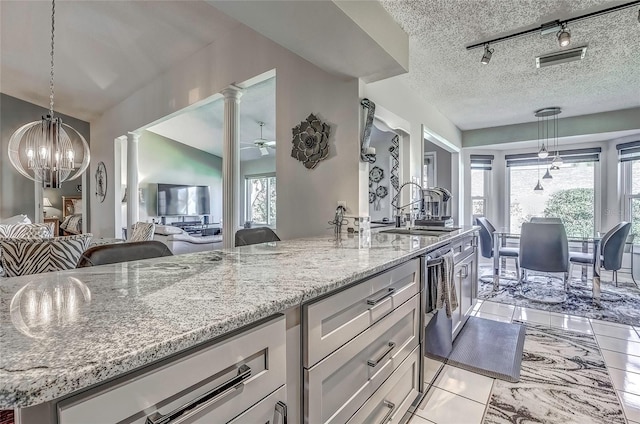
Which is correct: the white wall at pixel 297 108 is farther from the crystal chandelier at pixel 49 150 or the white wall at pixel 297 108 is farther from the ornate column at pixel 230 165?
the crystal chandelier at pixel 49 150

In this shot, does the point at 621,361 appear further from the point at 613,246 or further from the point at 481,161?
the point at 481,161

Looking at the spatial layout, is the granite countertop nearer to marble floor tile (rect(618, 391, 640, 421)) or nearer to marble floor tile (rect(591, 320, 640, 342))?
marble floor tile (rect(618, 391, 640, 421))

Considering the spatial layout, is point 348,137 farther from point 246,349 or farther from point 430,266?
point 246,349

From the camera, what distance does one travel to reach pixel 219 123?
6.91m

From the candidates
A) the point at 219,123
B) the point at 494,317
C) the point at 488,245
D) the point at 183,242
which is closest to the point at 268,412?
the point at 494,317

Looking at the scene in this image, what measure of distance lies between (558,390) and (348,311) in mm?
1816

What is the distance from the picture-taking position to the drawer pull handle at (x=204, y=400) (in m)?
0.56

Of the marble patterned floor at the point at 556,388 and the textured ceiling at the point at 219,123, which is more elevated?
the textured ceiling at the point at 219,123

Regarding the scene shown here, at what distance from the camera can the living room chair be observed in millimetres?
1410

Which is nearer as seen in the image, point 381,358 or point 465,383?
point 381,358

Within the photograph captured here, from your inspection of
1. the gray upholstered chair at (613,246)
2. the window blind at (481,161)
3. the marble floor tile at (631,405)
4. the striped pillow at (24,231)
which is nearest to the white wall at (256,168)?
the window blind at (481,161)

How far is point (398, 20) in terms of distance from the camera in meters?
2.23

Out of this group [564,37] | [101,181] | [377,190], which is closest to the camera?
[564,37]

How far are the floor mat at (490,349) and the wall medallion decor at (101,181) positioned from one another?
23.0ft
